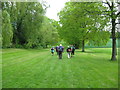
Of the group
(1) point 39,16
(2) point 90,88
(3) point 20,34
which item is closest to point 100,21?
(2) point 90,88

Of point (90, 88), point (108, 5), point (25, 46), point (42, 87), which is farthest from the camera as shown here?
point (25, 46)

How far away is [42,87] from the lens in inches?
174

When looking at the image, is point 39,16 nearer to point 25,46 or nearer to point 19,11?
point 19,11

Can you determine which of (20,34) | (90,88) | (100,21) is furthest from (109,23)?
(20,34)

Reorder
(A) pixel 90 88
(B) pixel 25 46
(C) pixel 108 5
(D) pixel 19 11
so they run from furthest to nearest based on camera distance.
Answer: (B) pixel 25 46 → (D) pixel 19 11 → (C) pixel 108 5 → (A) pixel 90 88

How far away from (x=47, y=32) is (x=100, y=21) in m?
26.5

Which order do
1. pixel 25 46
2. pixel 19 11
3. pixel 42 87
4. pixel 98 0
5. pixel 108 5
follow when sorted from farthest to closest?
pixel 25 46, pixel 19 11, pixel 108 5, pixel 98 0, pixel 42 87

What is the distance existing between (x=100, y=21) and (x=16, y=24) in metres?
19.6

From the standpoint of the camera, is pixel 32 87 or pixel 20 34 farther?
pixel 20 34

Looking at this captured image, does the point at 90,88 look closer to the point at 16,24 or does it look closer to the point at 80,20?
the point at 80,20

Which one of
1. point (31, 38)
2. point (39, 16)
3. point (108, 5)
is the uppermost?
point (39, 16)

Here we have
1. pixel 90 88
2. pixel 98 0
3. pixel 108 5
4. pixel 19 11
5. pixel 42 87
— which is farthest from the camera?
pixel 19 11

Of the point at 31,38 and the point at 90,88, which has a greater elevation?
the point at 31,38

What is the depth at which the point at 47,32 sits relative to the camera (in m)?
37.2
